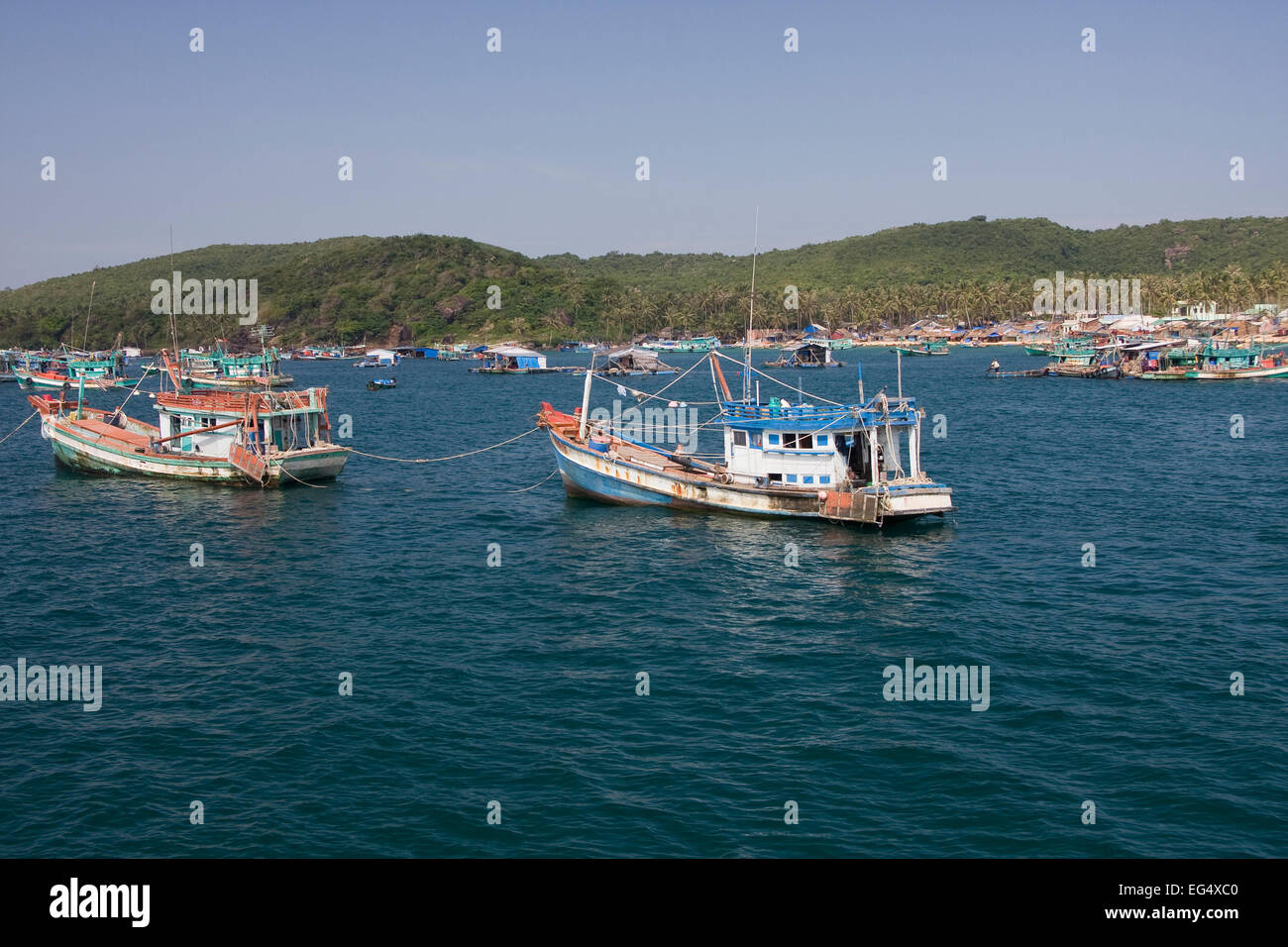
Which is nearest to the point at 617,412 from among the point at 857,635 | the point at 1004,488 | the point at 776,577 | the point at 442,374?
the point at 1004,488

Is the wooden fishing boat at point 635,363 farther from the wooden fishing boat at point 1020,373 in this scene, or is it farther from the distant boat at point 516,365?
the wooden fishing boat at point 1020,373

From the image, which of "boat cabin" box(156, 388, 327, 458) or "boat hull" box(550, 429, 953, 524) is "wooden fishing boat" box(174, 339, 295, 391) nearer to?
"boat cabin" box(156, 388, 327, 458)

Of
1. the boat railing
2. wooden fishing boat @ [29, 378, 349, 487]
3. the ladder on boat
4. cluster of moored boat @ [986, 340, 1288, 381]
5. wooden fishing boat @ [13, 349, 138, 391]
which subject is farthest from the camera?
wooden fishing boat @ [13, 349, 138, 391]

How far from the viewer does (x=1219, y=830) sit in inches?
814

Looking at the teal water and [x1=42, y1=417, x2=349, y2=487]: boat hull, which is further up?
[x1=42, y1=417, x2=349, y2=487]: boat hull

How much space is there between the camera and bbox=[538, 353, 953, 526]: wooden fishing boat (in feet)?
150

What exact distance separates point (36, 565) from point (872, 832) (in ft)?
121

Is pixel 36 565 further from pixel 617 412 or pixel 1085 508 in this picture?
pixel 617 412

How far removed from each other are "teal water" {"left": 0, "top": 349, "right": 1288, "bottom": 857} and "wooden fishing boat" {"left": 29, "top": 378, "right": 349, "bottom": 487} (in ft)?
6.35

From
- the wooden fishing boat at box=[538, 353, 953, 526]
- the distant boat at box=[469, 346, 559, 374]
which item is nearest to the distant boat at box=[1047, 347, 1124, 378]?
the distant boat at box=[469, 346, 559, 374]

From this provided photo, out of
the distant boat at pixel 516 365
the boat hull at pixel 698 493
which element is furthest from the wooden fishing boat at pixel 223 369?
the boat hull at pixel 698 493

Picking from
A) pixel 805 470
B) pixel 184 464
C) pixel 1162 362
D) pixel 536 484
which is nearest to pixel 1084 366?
pixel 1162 362

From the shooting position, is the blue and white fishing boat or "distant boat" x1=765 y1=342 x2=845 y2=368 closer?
the blue and white fishing boat

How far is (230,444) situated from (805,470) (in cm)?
3295
